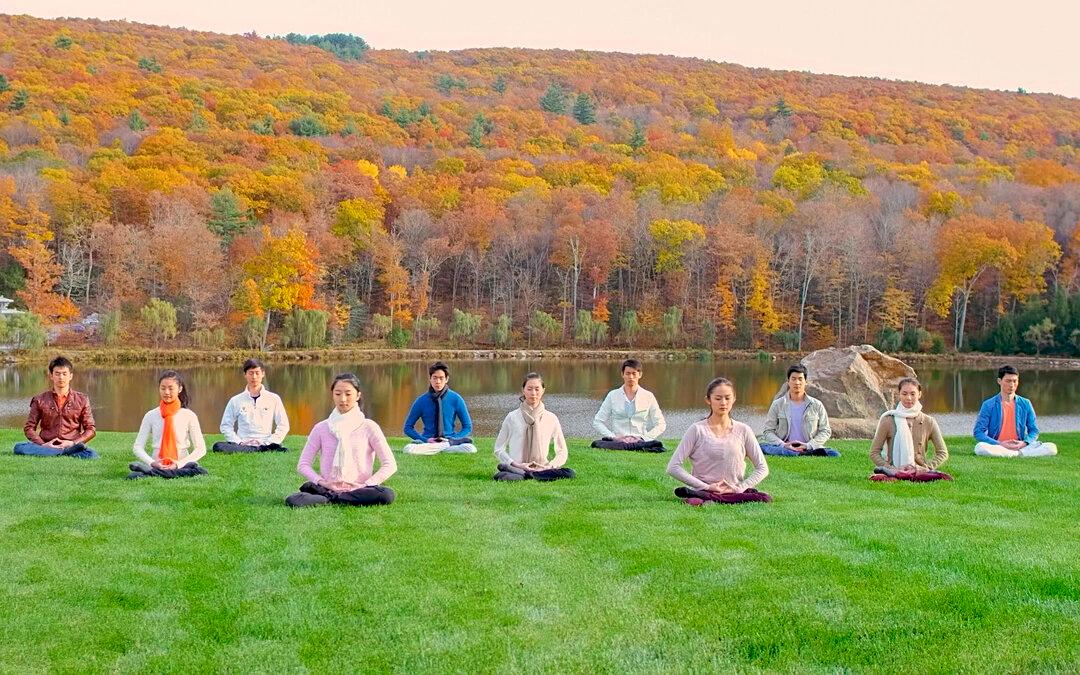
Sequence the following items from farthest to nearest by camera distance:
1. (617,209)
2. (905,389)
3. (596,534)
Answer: (617,209) < (905,389) < (596,534)

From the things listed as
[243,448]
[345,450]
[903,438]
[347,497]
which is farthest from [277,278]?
[347,497]

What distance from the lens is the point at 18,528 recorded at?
23.3 ft

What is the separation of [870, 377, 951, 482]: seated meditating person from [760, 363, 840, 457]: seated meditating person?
2.28 meters

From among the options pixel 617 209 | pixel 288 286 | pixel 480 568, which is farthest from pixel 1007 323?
pixel 480 568

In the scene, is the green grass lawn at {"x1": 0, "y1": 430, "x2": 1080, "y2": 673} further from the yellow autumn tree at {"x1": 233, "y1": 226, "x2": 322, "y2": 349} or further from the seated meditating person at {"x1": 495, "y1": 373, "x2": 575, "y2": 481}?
the yellow autumn tree at {"x1": 233, "y1": 226, "x2": 322, "y2": 349}

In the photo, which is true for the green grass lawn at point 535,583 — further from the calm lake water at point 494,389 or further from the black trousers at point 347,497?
the calm lake water at point 494,389

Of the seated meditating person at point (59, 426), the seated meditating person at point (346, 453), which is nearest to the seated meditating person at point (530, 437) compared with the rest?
the seated meditating person at point (346, 453)

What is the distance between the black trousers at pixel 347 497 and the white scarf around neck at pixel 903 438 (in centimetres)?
518

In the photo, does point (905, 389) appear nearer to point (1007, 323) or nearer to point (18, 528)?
point (18, 528)

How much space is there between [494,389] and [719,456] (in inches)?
1115

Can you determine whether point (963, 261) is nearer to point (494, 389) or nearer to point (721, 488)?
point (494, 389)

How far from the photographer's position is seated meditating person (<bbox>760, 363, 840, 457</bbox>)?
41.3 ft

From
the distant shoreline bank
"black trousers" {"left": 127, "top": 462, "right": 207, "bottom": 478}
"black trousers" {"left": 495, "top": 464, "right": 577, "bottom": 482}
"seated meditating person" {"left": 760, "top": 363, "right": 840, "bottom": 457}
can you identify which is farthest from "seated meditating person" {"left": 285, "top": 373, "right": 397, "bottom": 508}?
the distant shoreline bank

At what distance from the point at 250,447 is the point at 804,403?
7.15 metres
